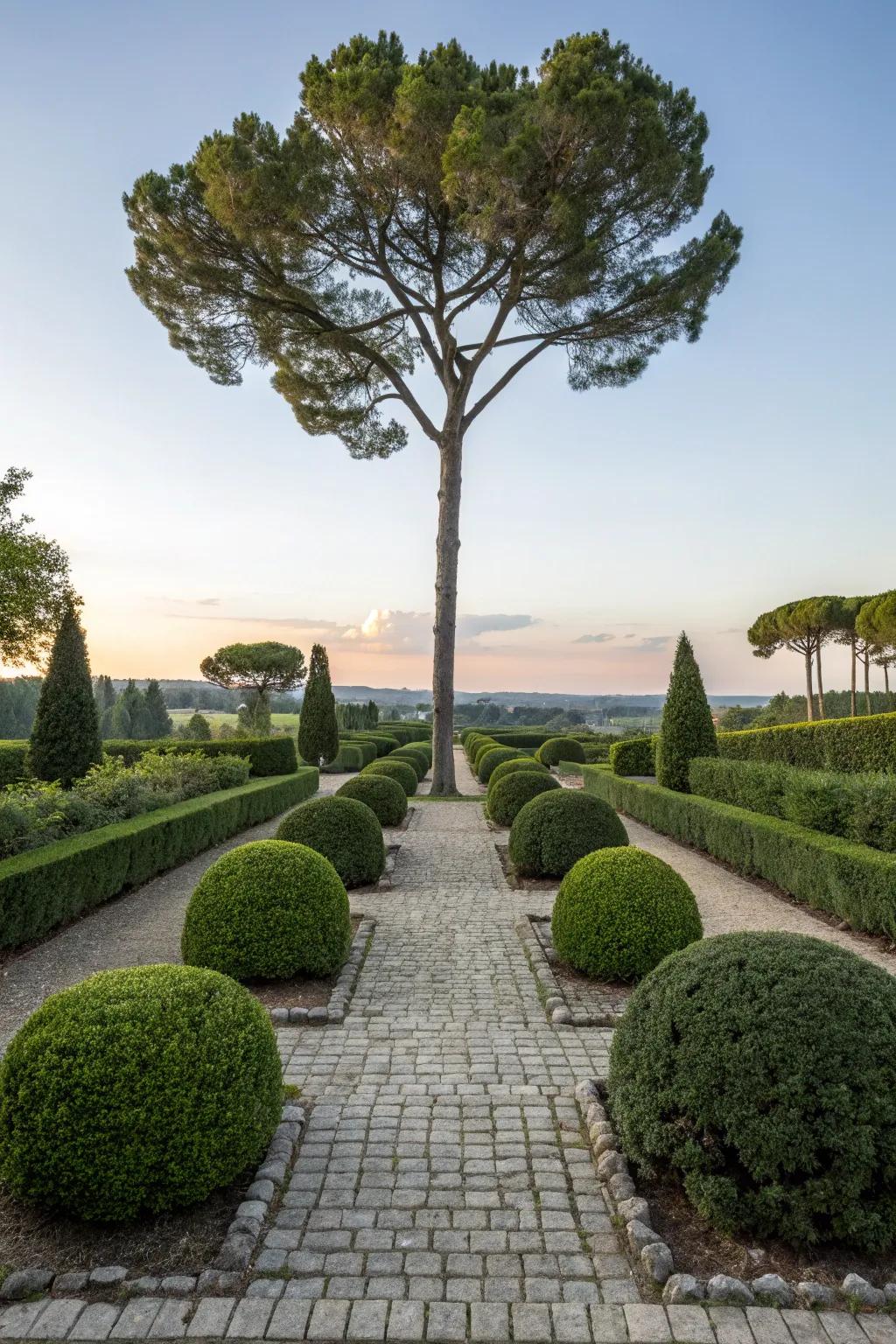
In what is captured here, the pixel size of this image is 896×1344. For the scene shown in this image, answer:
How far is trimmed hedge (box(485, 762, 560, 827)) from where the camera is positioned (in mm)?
13047

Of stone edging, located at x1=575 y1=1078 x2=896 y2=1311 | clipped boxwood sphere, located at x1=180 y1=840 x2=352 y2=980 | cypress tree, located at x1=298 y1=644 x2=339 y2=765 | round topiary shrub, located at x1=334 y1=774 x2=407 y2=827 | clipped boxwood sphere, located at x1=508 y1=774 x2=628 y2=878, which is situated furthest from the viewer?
cypress tree, located at x1=298 y1=644 x2=339 y2=765

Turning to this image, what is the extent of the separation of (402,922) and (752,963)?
488cm

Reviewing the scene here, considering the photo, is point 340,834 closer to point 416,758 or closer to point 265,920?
point 265,920

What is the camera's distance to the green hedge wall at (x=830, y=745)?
13906mm

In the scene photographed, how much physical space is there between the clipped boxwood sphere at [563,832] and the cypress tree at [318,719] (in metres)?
16.3

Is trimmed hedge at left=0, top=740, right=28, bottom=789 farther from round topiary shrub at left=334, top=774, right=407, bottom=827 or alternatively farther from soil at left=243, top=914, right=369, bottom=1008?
soil at left=243, top=914, right=369, bottom=1008

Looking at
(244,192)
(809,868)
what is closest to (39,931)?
(809,868)

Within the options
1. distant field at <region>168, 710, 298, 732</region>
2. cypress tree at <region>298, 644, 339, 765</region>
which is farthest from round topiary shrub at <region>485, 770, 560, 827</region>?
distant field at <region>168, 710, 298, 732</region>

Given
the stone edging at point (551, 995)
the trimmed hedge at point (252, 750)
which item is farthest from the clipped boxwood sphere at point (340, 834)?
the trimmed hedge at point (252, 750)

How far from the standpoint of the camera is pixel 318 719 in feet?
81.8

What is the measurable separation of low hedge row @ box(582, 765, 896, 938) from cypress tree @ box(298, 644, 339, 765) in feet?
44.0

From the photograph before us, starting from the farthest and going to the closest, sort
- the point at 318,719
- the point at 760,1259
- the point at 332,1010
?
the point at 318,719 → the point at 332,1010 → the point at 760,1259

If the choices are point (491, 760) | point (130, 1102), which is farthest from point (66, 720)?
point (130, 1102)

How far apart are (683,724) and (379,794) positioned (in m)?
6.14
